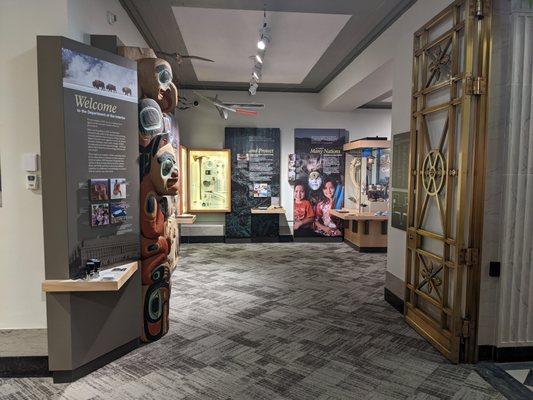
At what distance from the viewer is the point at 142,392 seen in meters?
2.50

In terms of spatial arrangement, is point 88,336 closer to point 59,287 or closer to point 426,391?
point 59,287

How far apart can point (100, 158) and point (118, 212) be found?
1.45 ft

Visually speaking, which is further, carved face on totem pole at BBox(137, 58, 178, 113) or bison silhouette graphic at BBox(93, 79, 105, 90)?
carved face on totem pole at BBox(137, 58, 178, 113)

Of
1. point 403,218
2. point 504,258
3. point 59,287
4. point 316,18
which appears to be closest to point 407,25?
point 316,18

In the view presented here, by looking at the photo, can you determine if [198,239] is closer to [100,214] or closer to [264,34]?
[264,34]

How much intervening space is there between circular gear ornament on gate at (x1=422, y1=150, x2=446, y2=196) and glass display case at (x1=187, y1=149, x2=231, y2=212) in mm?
4971

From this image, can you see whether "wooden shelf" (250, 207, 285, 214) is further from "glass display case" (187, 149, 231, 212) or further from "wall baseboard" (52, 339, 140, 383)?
"wall baseboard" (52, 339, 140, 383)

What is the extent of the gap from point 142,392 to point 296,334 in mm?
1489

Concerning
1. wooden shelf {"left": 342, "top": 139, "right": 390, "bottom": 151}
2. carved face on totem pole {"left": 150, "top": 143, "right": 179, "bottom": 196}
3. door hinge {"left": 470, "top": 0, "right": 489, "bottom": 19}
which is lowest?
carved face on totem pole {"left": 150, "top": 143, "right": 179, "bottom": 196}

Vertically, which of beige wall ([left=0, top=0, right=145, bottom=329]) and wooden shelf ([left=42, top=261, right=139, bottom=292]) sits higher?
beige wall ([left=0, top=0, right=145, bottom=329])

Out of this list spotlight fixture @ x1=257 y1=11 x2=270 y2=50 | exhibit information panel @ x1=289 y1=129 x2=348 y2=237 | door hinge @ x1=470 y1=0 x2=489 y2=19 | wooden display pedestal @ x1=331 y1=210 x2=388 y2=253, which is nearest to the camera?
door hinge @ x1=470 y1=0 x2=489 y2=19

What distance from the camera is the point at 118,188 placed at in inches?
111

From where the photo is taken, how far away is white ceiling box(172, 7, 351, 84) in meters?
4.29

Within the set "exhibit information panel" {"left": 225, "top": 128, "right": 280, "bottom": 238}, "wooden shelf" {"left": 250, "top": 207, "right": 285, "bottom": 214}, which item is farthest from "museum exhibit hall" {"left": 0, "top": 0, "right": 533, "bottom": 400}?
"exhibit information panel" {"left": 225, "top": 128, "right": 280, "bottom": 238}
